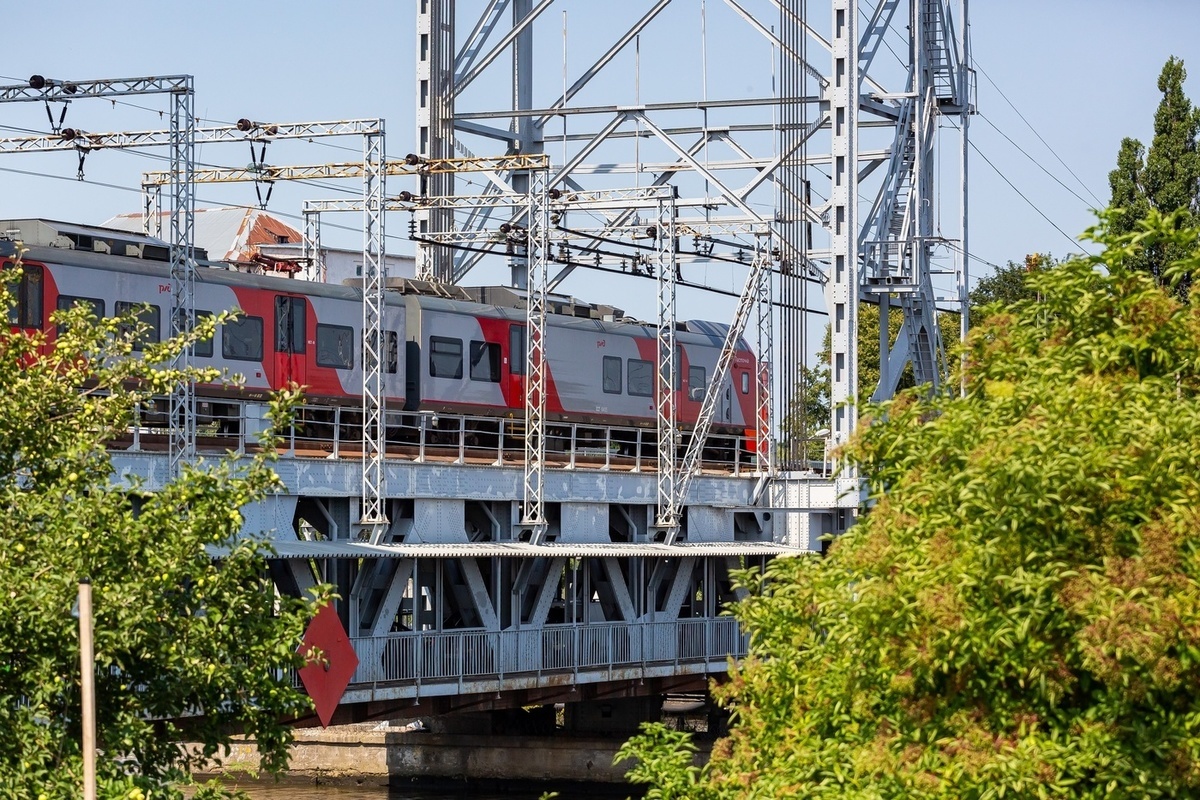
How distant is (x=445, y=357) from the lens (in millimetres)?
44594

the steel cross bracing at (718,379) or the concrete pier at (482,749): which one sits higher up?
the steel cross bracing at (718,379)

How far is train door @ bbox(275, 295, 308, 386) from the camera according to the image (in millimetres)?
39969

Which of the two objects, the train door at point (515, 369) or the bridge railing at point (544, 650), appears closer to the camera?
the bridge railing at point (544, 650)

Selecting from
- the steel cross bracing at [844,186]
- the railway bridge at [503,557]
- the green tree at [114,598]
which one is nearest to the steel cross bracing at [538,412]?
the railway bridge at [503,557]

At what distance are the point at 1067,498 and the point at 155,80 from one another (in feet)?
68.0

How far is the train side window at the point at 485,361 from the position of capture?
45250 mm

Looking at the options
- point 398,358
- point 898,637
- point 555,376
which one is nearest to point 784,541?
point 555,376

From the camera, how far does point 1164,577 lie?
13.5 m

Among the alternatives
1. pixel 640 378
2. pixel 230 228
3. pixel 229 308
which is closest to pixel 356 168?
pixel 229 308

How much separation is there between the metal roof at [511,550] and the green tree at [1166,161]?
50.1ft

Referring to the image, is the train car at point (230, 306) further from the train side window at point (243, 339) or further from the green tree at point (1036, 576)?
the green tree at point (1036, 576)

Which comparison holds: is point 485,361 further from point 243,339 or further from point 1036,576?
point 1036,576

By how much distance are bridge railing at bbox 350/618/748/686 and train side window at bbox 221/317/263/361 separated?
7354 millimetres

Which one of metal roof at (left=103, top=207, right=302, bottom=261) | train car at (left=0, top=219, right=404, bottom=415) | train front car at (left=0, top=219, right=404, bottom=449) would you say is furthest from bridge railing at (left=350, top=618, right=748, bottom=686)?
metal roof at (left=103, top=207, right=302, bottom=261)
